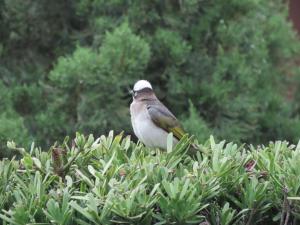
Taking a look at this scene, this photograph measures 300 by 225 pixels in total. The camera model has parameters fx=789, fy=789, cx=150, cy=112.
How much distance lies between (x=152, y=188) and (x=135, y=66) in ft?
12.4

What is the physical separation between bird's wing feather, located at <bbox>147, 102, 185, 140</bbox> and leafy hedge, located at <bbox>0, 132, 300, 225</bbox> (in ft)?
7.19

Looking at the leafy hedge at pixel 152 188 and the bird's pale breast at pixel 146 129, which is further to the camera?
the bird's pale breast at pixel 146 129

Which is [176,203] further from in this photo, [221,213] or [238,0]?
[238,0]

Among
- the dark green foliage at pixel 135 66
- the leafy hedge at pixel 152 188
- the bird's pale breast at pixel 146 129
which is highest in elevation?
the dark green foliage at pixel 135 66

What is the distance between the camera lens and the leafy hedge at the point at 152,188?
3.60 metres

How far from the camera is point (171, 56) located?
25.8 feet

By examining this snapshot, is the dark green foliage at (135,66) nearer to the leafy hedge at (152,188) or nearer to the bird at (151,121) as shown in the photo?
the bird at (151,121)

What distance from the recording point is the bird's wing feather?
6.51 meters

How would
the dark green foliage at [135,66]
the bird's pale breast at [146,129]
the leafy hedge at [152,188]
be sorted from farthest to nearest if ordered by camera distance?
the dark green foliage at [135,66], the bird's pale breast at [146,129], the leafy hedge at [152,188]

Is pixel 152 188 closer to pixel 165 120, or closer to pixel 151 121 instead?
pixel 165 120

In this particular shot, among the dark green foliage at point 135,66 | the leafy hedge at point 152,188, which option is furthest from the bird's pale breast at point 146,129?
the leafy hedge at point 152,188

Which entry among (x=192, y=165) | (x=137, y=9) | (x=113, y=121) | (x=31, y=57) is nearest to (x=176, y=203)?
(x=192, y=165)

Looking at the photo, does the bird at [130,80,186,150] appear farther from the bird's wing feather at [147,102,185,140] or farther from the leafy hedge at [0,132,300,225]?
the leafy hedge at [0,132,300,225]

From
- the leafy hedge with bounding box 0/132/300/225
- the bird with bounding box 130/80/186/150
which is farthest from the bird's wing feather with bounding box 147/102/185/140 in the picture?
the leafy hedge with bounding box 0/132/300/225
